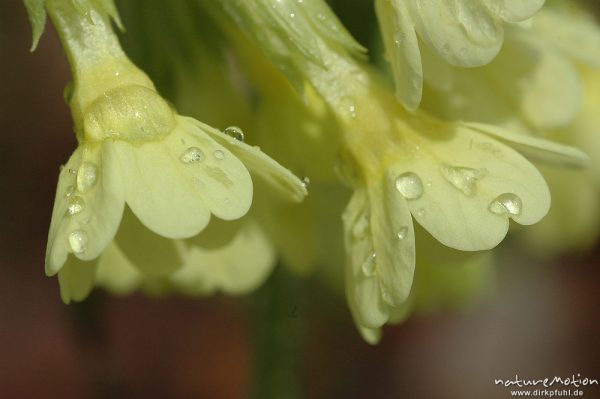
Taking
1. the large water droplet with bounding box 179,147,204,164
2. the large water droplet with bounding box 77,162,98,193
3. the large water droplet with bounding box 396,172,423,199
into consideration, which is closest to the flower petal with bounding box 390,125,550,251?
the large water droplet with bounding box 396,172,423,199

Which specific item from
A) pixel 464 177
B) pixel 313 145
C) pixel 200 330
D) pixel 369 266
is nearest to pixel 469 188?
pixel 464 177

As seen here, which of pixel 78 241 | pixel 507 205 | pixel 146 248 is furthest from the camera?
pixel 146 248

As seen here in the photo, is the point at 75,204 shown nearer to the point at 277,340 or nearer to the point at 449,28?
the point at 449,28

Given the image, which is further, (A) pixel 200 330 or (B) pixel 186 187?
(A) pixel 200 330

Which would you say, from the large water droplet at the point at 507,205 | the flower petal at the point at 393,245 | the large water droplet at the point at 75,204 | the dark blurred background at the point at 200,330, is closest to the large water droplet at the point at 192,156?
the large water droplet at the point at 75,204

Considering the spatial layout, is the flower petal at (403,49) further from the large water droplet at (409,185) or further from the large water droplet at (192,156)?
the large water droplet at (192,156)

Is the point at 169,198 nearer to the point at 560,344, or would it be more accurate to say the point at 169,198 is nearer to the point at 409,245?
the point at 409,245
